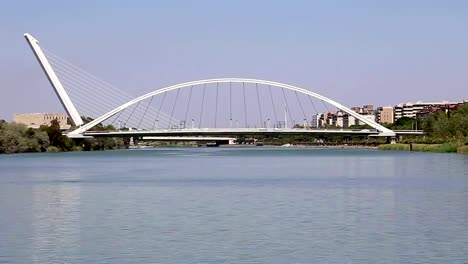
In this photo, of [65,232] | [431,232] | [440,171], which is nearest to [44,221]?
[65,232]

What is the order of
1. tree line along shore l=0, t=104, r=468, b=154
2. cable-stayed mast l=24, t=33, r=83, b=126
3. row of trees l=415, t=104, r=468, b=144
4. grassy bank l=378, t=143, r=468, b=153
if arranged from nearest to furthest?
1. grassy bank l=378, t=143, r=468, b=153
2. row of trees l=415, t=104, r=468, b=144
3. tree line along shore l=0, t=104, r=468, b=154
4. cable-stayed mast l=24, t=33, r=83, b=126

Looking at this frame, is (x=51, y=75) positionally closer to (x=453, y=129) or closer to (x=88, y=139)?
(x=88, y=139)

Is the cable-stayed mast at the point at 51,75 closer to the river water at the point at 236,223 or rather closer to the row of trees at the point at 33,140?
the row of trees at the point at 33,140

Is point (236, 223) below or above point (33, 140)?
below

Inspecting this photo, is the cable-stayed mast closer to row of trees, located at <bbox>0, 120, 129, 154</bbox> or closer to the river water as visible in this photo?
row of trees, located at <bbox>0, 120, 129, 154</bbox>

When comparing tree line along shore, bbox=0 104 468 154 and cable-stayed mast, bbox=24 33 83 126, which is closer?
tree line along shore, bbox=0 104 468 154

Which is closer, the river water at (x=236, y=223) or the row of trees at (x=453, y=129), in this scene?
the river water at (x=236, y=223)

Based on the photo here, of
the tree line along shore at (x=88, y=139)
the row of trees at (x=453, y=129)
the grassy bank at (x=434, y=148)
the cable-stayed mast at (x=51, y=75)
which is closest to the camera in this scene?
the grassy bank at (x=434, y=148)

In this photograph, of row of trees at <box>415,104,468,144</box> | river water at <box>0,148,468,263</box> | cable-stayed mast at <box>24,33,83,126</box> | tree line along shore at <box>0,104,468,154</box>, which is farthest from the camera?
cable-stayed mast at <box>24,33,83,126</box>

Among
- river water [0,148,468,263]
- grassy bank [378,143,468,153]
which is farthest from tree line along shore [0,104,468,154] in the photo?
river water [0,148,468,263]

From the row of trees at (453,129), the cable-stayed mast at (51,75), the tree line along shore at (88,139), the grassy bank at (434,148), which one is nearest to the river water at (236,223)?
the grassy bank at (434,148)

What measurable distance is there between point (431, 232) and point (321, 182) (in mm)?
15962

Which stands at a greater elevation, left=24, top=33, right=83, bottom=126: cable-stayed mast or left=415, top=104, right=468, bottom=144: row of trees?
left=24, top=33, right=83, bottom=126: cable-stayed mast

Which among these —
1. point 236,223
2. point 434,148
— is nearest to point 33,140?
point 434,148
